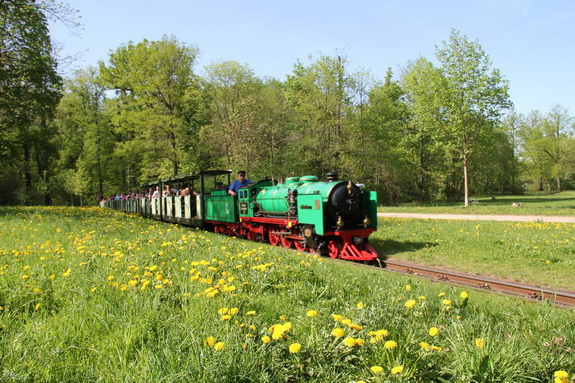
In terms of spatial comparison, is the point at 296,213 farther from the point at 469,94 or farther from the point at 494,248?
the point at 469,94

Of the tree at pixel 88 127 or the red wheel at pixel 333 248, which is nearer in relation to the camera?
the red wheel at pixel 333 248

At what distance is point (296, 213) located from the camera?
35.7ft

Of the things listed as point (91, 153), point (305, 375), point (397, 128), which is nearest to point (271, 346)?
point (305, 375)

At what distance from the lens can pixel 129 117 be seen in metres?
31.0

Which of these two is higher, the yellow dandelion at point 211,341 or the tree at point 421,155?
the tree at point 421,155

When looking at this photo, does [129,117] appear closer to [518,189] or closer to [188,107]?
[188,107]

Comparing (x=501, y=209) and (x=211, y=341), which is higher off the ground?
(x=211, y=341)

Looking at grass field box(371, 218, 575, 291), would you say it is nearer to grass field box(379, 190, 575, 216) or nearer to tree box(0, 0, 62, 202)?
grass field box(379, 190, 575, 216)

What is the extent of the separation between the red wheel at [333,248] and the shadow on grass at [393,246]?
125 cm

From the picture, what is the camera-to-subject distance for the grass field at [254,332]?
2.30m

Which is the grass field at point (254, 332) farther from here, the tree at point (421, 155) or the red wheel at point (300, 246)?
the tree at point (421, 155)

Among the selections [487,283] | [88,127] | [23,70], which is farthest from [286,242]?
Answer: [88,127]

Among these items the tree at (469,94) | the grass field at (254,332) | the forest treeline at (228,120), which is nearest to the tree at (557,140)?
the forest treeline at (228,120)

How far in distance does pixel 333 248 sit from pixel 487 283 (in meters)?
4.07
